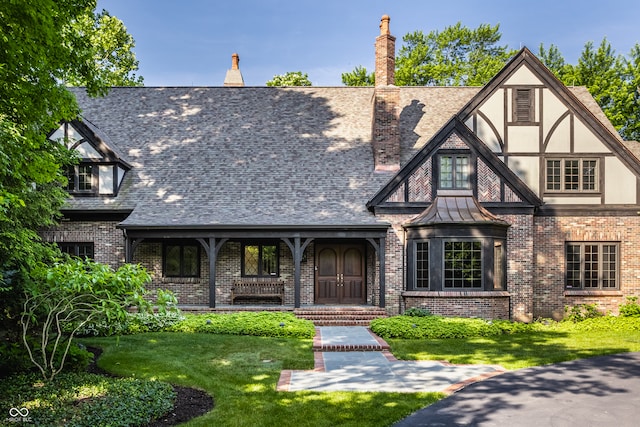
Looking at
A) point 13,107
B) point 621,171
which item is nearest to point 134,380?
point 13,107

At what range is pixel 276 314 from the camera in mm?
15031

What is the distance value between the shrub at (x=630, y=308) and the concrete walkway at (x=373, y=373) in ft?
28.8

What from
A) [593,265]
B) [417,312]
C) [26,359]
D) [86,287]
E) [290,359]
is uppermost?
[86,287]

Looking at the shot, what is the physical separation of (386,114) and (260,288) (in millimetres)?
7700

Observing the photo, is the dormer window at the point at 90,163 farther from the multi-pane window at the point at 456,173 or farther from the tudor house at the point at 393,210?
the multi-pane window at the point at 456,173

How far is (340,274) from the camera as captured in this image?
58.1 ft

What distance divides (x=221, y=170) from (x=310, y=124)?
4.25 meters

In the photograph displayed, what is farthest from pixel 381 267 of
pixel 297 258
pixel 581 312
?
pixel 581 312

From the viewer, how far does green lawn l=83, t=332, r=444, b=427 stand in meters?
7.05

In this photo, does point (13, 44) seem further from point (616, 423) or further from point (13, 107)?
point (616, 423)

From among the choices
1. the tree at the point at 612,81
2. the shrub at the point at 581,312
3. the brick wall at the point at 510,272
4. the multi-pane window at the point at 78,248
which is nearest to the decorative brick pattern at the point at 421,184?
the brick wall at the point at 510,272

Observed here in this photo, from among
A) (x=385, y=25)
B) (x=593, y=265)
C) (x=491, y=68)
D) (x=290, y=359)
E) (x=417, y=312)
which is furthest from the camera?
(x=491, y=68)

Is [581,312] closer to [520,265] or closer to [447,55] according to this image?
[520,265]

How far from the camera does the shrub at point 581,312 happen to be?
16312 millimetres
